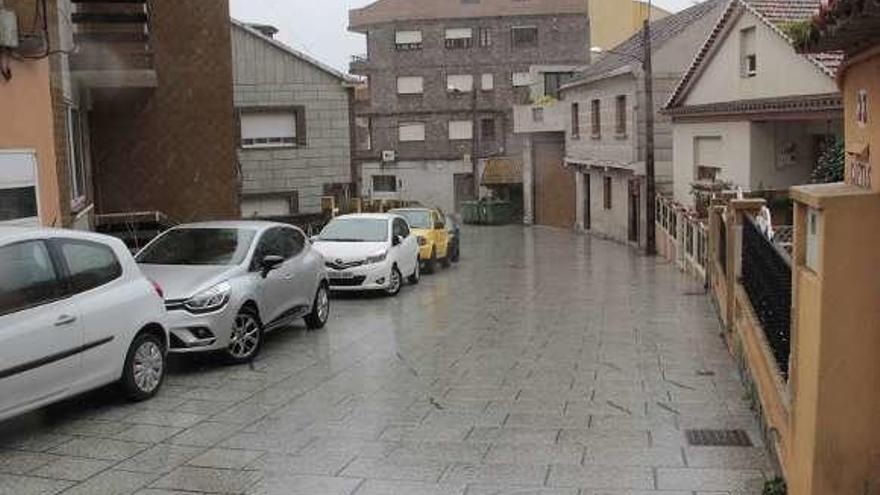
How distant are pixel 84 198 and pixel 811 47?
42.7 ft

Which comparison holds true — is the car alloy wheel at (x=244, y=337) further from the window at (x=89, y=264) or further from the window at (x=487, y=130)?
the window at (x=487, y=130)

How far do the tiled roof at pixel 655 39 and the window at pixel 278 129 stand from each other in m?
10.8

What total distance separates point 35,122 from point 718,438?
819 centimetres

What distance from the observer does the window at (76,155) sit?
14945mm

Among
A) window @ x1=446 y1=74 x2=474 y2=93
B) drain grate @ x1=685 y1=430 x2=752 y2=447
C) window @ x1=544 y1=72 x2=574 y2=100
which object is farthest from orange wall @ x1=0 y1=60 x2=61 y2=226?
window @ x1=446 y1=74 x2=474 y2=93

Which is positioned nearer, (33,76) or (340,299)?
(33,76)

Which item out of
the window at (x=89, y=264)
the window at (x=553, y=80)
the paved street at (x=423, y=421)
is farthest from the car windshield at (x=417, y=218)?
the window at (x=553, y=80)

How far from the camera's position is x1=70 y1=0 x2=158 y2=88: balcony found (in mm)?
16797

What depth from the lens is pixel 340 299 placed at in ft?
57.7

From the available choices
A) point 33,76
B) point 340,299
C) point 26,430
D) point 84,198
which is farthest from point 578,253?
point 26,430

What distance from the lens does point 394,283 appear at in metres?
18.3

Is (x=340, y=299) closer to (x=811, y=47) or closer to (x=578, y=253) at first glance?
(x=811, y=47)

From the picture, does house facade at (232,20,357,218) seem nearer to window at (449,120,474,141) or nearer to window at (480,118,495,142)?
window at (449,120,474,141)

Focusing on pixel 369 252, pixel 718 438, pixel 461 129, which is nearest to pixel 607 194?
pixel 461 129
